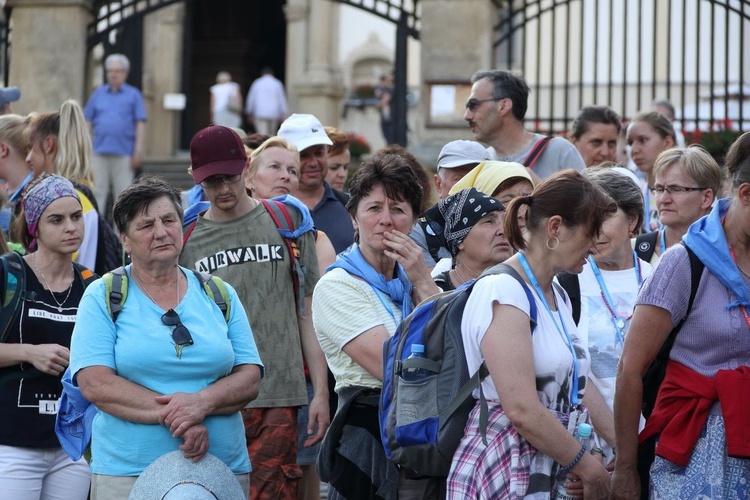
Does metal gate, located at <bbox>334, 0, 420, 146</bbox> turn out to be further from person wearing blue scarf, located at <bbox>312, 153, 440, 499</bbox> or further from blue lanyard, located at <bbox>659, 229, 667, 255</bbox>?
person wearing blue scarf, located at <bbox>312, 153, 440, 499</bbox>

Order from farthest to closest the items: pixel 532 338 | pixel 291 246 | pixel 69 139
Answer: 1. pixel 69 139
2. pixel 291 246
3. pixel 532 338

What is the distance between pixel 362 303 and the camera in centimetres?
492

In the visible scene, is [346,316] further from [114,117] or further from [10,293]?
[114,117]

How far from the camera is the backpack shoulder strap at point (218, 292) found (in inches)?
189

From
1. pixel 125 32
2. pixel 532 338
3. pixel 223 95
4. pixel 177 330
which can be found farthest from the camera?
pixel 223 95

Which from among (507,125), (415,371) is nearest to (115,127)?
(507,125)

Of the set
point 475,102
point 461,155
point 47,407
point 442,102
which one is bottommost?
point 47,407

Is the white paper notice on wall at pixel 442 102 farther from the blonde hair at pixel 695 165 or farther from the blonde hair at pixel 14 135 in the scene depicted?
the blonde hair at pixel 695 165

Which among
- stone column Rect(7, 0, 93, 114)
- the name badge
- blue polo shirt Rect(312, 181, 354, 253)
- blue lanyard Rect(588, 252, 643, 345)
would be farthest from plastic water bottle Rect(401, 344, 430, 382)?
stone column Rect(7, 0, 93, 114)

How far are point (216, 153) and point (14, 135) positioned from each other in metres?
2.13

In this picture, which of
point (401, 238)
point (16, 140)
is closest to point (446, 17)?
point (16, 140)

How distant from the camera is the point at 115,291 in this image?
458 cm

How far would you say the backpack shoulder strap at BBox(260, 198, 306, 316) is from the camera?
5688 mm

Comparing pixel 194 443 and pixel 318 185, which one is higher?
pixel 318 185
